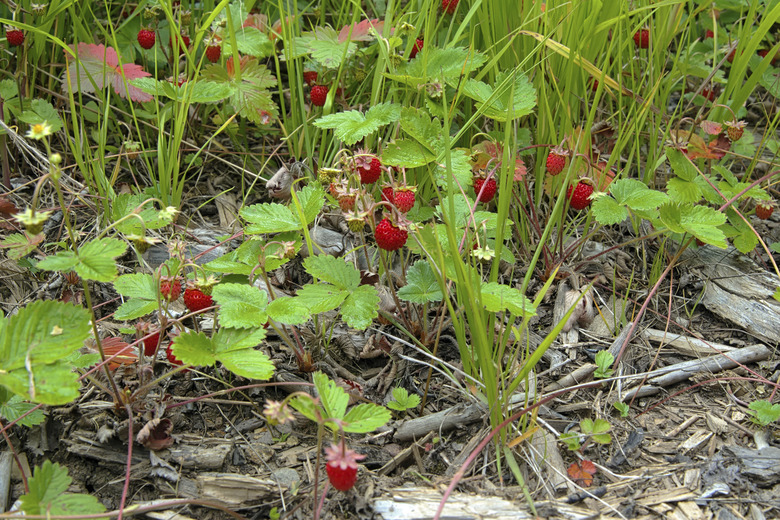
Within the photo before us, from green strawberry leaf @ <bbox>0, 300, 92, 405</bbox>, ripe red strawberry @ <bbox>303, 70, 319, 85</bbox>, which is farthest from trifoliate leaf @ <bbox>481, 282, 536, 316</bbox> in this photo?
ripe red strawberry @ <bbox>303, 70, 319, 85</bbox>

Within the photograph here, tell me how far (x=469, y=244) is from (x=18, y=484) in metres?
1.21

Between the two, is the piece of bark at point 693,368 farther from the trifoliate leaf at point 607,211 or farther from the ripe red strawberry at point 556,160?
the ripe red strawberry at point 556,160

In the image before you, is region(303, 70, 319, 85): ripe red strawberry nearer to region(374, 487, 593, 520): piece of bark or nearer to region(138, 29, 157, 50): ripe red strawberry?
region(138, 29, 157, 50): ripe red strawberry

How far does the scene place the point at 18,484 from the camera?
4.81ft

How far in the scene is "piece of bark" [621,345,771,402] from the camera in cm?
174

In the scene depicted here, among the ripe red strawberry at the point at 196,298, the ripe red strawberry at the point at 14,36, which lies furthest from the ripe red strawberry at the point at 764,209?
the ripe red strawberry at the point at 14,36

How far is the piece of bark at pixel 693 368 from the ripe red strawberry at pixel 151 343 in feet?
4.08

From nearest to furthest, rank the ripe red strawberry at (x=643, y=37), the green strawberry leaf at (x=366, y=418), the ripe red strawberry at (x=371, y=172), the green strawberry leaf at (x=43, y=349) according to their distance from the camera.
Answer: the green strawberry leaf at (x=43, y=349)
the green strawberry leaf at (x=366, y=418)
the ripe red strawberry at (x=371, y=172)
the ripe red strawberry at (x=643, y=37)

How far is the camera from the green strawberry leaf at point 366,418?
1251 mm

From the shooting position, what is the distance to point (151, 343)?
1.55m

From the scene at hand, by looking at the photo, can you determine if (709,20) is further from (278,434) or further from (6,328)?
(6,328)

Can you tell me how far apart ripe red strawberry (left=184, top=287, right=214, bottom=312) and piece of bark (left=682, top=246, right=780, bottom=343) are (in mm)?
1566

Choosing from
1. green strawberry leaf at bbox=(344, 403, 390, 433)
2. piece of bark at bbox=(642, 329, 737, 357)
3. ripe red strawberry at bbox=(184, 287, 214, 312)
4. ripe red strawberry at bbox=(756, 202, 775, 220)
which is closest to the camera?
green strawberry leaf at bbox=(344, 403, 390, 433)

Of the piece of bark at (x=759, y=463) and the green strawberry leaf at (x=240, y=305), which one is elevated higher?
the green strawberry leaf at (x=240, y=305)
